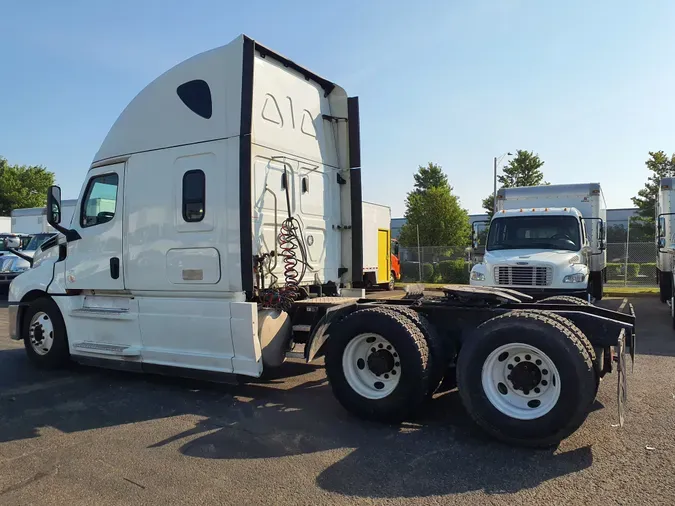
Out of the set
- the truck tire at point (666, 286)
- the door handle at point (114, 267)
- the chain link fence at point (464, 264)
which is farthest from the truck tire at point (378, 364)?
the chain link fence at point (464, 264)

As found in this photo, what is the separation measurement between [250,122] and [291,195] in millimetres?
1162

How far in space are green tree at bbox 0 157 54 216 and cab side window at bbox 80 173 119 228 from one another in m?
47.0

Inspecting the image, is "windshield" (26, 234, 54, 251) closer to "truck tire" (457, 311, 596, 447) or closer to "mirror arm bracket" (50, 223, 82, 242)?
"mirror arm bracket" (50, 223, 82, 242)

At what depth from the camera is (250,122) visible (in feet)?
19.5

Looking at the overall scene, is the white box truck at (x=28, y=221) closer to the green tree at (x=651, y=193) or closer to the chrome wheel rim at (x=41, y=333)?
the chrome wheel rim at (x=41, y=333)

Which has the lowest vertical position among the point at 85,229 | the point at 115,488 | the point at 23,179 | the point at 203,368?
the point at 115,488

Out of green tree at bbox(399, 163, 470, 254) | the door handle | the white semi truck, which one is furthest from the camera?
green tree at bbox(399, 163, 470, 254)

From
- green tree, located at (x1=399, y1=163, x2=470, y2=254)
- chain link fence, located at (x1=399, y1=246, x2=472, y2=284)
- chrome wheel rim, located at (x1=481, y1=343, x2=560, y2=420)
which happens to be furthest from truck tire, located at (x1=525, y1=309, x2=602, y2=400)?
green tree, located at (x1=399, y1=163, x2=470, y2=254)

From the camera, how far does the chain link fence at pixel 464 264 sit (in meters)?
22.0

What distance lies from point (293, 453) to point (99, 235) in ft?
13.7

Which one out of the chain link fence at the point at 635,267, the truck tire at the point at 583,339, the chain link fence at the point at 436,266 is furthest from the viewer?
the chain link fence at the point at 436,266

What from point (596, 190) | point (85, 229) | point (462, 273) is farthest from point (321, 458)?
point (462, 273)

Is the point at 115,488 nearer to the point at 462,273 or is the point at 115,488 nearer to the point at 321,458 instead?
the point at 321,458

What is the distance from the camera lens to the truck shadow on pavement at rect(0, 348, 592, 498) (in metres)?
4.01
